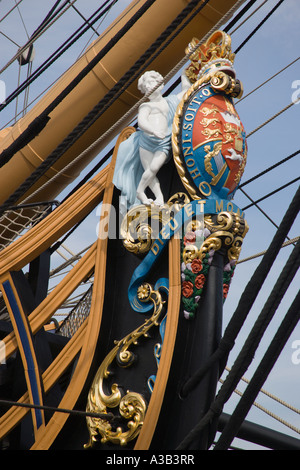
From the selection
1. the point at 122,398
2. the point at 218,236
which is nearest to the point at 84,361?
the point at 122,398

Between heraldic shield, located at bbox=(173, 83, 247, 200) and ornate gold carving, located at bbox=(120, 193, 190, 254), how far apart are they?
101 millimetres

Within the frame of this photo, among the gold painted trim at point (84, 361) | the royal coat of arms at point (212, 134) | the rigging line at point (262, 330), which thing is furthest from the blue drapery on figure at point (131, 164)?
the rigging line at point (262, 330)

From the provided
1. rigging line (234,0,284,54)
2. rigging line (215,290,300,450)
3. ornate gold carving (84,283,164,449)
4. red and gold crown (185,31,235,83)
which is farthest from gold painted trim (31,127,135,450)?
rigging line (234,0,284,54)

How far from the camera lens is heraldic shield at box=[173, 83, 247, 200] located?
3184 millimetres

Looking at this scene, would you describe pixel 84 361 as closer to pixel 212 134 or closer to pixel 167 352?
pixel 167 352

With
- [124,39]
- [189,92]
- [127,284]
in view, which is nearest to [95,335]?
[127,284]

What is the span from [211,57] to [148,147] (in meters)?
0.49

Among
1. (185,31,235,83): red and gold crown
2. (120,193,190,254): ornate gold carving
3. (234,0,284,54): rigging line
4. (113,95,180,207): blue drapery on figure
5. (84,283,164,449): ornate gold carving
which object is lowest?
(84,283,164,449): ornate gold carving

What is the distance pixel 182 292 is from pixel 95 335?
45 centimetres

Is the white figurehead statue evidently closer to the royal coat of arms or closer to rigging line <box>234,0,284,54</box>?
the royal coat of arms

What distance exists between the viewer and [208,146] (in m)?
3.19

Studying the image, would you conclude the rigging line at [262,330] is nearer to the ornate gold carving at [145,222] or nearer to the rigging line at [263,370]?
the rigging line at [263,370]

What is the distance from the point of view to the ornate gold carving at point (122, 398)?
303 centimetres
